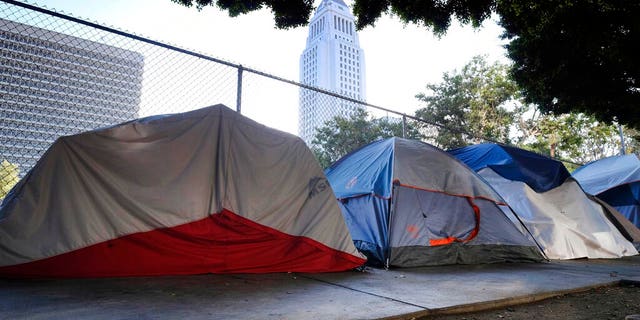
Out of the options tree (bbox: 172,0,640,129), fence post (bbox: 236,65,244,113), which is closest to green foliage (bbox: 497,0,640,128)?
tree (bbox: 172,0,640,129)

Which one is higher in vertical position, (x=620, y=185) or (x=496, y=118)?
(x=496, y=118)

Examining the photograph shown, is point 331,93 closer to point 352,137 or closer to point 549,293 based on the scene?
point 549,293

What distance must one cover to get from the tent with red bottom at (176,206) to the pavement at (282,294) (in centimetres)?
19

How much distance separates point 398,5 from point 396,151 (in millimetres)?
1953

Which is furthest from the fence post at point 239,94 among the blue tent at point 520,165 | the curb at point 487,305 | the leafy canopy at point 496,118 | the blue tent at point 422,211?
the leafy canopy at point 496,118

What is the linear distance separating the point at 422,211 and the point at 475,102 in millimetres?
18856

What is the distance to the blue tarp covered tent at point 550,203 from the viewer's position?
6016 mm

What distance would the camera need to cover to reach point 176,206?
3.34 meters

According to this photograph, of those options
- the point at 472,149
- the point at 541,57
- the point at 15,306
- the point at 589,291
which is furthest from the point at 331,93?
the point at 15,306

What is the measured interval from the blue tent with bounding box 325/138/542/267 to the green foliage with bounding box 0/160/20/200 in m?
3.68

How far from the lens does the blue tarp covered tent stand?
602 cm

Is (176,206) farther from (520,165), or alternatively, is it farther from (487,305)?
Result: (520,165)

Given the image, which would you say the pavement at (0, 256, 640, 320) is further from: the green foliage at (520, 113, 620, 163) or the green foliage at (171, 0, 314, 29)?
the green foliage at (520, 113, 620, 163)

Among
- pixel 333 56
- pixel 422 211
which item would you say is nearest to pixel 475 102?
pixel 422 211
